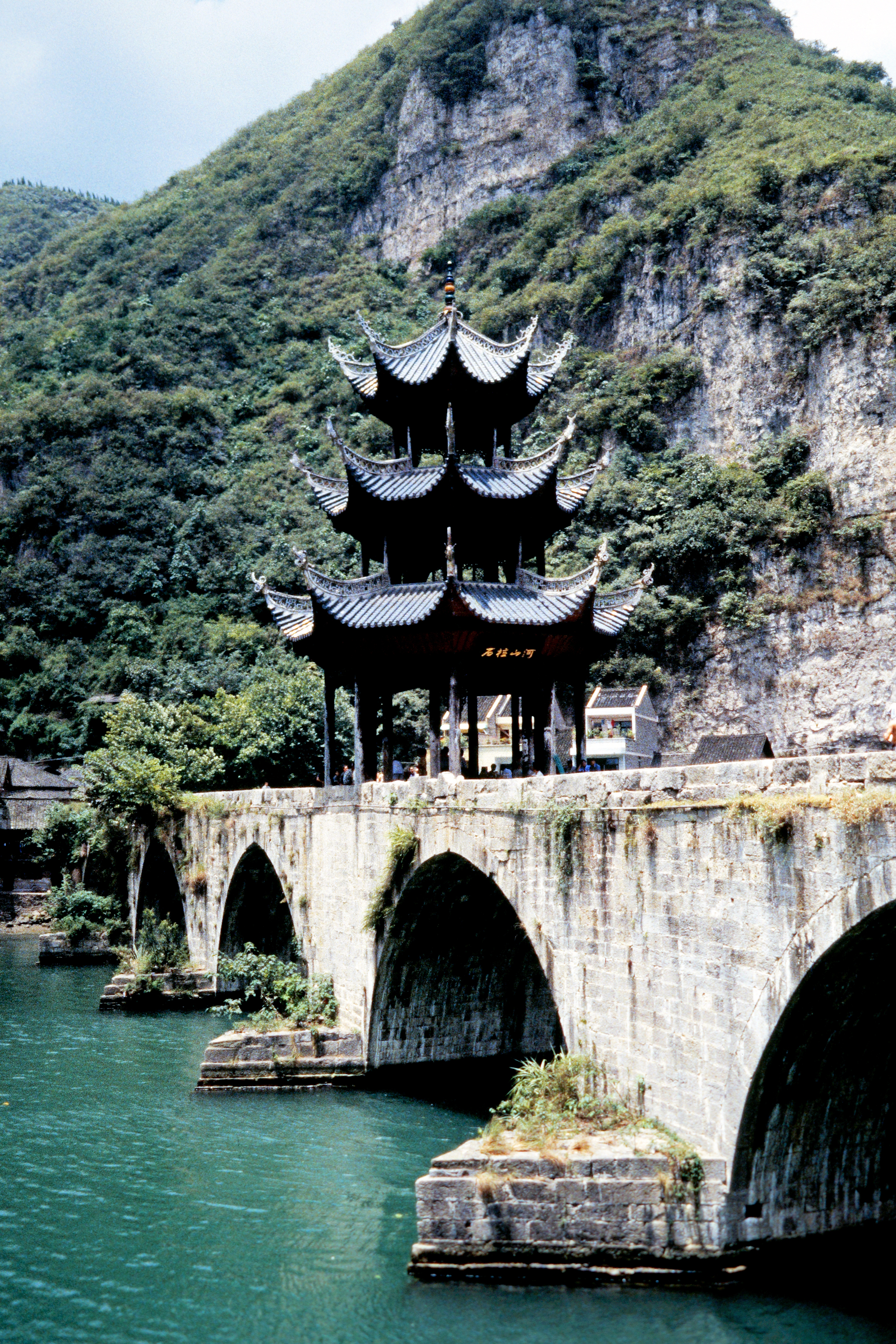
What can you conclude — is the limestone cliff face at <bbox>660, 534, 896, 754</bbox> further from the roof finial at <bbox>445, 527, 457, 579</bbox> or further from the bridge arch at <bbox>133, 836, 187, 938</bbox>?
the roof finial at <bbox>445, 527, 457, 579</bbox>

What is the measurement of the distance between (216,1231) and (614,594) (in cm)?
1540

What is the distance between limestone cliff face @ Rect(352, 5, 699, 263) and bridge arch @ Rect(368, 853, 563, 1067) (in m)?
75.7

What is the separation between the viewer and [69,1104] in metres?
20.5

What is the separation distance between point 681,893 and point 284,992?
42.2ft

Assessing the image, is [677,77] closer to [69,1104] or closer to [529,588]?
[529,588]

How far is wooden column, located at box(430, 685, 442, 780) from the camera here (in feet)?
74.4

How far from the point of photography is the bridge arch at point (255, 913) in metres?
28.9

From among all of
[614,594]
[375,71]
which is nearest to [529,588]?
[614,594]

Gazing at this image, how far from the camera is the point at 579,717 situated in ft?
78.1

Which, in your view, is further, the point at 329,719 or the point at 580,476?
the point at 580,476

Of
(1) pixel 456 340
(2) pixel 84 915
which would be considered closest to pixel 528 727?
(1) pixel 456 340

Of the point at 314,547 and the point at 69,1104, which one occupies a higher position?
the point at 314,547

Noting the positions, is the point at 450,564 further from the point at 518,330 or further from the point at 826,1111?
the point at 518,330

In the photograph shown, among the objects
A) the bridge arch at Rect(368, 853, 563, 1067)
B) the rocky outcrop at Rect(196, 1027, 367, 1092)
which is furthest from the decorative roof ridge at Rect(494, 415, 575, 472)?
the rocky outcrop at Rect(196, 1027, 367, 1092)
